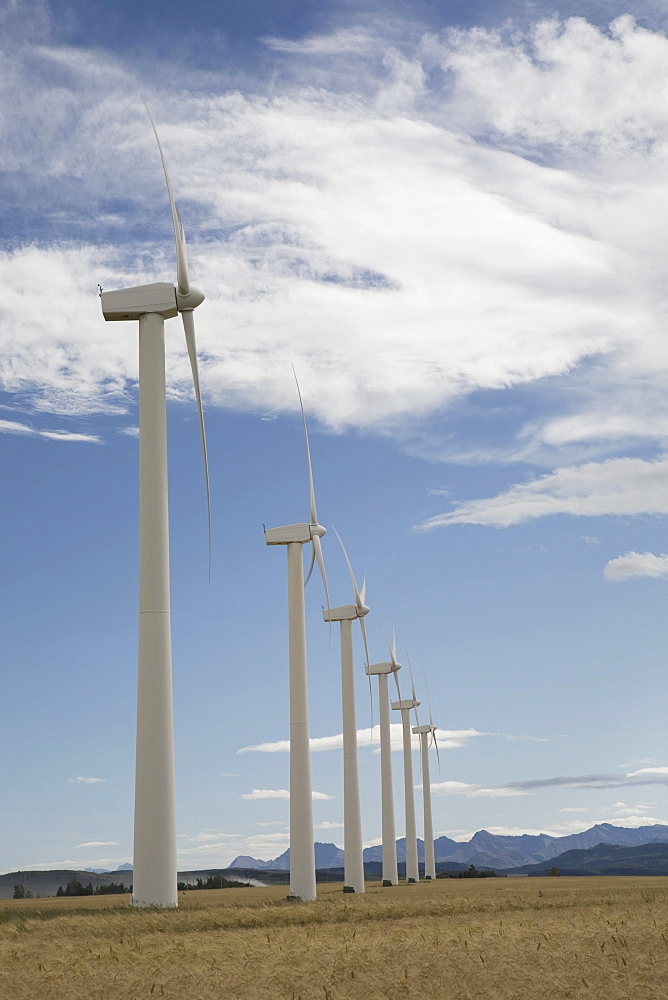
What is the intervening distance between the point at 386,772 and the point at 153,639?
6239cm

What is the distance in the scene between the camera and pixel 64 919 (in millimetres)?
34969

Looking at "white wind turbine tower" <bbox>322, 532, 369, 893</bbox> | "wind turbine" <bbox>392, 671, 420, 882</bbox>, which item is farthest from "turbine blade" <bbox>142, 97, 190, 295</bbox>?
"wind turbine" <bbox>392, 671, 420, 882</bbox>

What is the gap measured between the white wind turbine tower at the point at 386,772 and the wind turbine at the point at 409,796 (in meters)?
16.7

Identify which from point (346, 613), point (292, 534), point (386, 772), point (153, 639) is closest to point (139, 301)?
point (153, 639)

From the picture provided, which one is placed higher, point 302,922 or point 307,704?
point 307,704

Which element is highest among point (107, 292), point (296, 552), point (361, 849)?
point (107, 292)

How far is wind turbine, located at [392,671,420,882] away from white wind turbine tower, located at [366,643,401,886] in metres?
16.7

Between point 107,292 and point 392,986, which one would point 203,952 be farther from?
point 107,292

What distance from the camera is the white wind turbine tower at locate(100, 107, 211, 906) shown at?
39.0 metres

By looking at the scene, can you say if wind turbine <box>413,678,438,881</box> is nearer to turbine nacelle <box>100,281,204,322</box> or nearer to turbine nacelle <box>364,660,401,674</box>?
turbine nacelle <box>364,660,401,674</box>

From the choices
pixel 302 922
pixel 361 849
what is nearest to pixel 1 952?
pixel 302 922

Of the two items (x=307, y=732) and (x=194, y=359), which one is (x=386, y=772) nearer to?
(x=307, y=732)

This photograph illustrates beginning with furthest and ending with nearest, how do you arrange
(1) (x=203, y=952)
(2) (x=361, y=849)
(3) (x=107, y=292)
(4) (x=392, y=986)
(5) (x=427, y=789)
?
(5) (x=427, y=789) < (2) (x=361, y=849) < (3) (x=107, y=292) < (1) (x=203, y=952) < (4) (x=392, y=986)

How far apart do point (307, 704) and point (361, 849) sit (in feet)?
66.2
